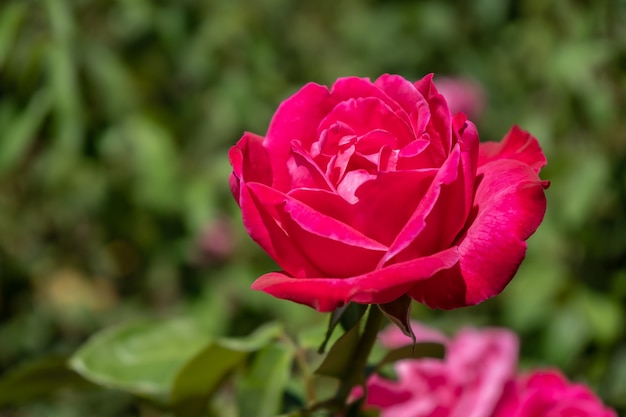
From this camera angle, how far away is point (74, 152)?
1.47 meters

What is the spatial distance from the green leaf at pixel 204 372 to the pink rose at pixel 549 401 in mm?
214

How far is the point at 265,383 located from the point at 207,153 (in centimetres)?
134

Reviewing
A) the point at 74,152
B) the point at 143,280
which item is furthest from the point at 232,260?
the point at 74,152

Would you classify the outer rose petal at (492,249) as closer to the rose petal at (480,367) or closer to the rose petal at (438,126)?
the rose petal at (438,126)

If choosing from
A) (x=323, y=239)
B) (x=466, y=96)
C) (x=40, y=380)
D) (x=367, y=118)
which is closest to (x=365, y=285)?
(x=323, y=239)

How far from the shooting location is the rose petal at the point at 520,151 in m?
0.55

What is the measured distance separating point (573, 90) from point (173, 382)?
3.53 feet

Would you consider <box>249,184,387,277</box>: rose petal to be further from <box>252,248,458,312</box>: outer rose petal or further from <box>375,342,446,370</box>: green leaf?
<box>375,342,446,370</box>: green leaf

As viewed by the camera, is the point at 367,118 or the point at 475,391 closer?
the point at 367,118

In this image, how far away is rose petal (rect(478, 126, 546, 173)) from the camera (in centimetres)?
55

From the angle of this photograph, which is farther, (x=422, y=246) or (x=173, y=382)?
(x=173, y=382)

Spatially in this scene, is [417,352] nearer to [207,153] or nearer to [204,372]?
[204,372]

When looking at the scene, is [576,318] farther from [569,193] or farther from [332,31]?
[332,31]

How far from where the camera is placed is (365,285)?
17.9 inches
